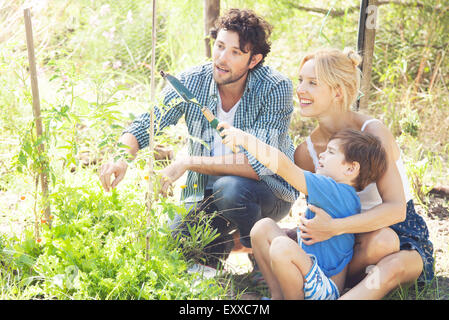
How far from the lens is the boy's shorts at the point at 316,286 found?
169 cm

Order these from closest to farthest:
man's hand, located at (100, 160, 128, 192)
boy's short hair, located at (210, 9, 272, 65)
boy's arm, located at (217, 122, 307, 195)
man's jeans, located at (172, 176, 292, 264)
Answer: boy's arm, located at (217, 122, 307, 195) < man's hand, located at (100, 160, 128, 192) < man's jeans, located at (172, 176, 292, 264) < boy's short hair, located at (210, 9, 272, 65)

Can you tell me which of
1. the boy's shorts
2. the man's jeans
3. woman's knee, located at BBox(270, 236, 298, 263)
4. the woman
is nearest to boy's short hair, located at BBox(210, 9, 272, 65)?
the woman

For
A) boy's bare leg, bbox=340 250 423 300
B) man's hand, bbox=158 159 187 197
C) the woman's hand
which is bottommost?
boy's bare leg, bbox=340 250 423 300

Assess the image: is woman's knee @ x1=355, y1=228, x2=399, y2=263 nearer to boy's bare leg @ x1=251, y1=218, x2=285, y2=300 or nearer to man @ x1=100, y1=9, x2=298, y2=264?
boy's bare leg @ x1=251, y1=218, x2=285, y2=300

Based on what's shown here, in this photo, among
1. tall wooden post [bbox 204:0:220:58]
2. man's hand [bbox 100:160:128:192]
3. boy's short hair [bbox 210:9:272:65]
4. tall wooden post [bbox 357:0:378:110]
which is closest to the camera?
man's hand [bbox 100:160:128:192]

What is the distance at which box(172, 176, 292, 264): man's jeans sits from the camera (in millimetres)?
Result: 2215

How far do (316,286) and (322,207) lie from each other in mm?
293

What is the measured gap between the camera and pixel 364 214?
1.81 metres

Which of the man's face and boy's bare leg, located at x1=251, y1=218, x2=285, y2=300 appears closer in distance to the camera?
boy's bare leg, located at x1=251, y1=218, x2=285, y2=300

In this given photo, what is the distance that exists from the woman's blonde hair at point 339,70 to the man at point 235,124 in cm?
37

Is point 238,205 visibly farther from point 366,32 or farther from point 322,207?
point 366,32

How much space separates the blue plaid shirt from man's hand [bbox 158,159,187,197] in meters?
0.24

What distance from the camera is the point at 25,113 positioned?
3143 millimetres
